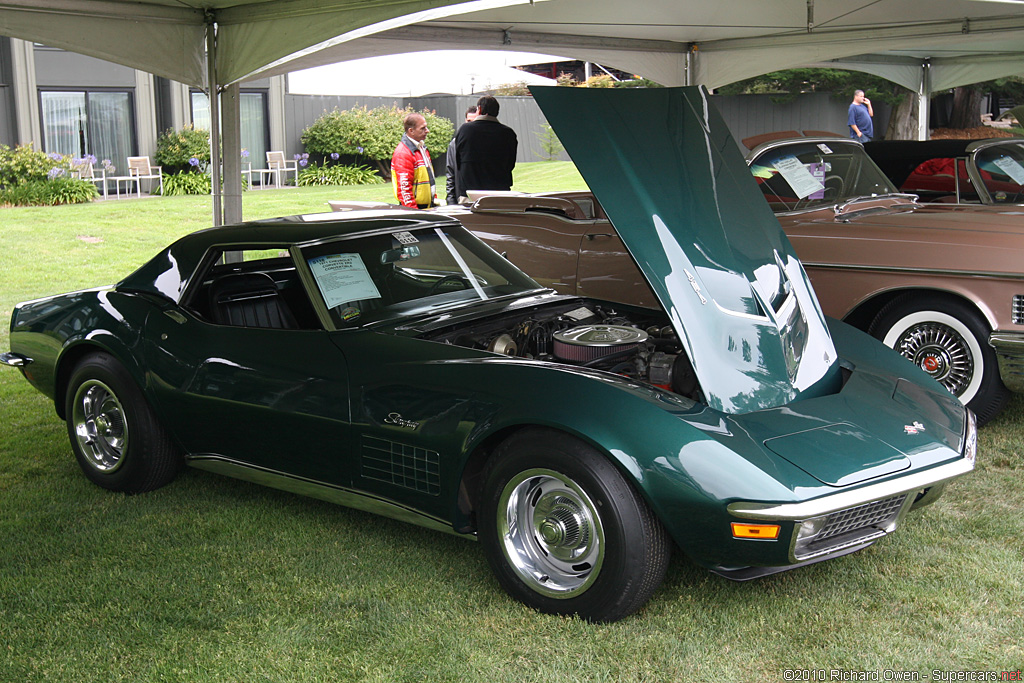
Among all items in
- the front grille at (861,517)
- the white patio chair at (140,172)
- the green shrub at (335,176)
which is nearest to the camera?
the front grille at (861,517)

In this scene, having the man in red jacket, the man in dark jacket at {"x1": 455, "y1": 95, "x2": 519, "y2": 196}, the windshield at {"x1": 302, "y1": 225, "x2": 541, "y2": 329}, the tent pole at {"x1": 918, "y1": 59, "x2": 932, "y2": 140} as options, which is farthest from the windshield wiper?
the tent pole at {"x1": 918, "y1": 59, "x2": 932, "y2": 140}

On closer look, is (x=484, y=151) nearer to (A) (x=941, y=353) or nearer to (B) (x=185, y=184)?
(A) (x=941, y=353)

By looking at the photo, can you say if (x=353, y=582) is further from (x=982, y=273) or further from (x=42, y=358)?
(x=982, y=273)

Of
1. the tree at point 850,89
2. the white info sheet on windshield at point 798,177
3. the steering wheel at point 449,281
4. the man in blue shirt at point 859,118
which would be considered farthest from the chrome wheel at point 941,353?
the tree at point 850,89

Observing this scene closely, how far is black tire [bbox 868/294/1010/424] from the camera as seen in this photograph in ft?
17.5

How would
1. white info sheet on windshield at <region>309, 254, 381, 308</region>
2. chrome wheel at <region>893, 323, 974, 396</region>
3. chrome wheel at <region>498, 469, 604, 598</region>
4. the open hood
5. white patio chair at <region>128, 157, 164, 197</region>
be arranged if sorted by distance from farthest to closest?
white patio chair at <region>128, 157, 164, 197</region>, chrome wheel at <region>893, 323, 974, 396</region>, white info sheet on windshield at <region>309, 254, 381, 308</region>, the open hood, chrome wheel at <region>498, 469, 604, 598</region>

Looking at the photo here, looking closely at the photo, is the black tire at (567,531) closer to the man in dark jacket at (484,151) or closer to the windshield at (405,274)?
the windshield at (405,274)

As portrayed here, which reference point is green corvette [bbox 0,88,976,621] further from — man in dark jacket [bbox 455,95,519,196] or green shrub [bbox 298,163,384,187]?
green shrub [bbox 298,163,384,187]

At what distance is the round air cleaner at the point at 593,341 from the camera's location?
149 inches

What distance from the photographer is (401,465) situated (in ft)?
11.7

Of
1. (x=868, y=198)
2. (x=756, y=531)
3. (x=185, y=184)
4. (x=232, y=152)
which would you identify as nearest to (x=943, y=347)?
(x=868, y=198)

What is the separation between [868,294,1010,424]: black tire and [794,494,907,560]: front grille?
2.41 metres

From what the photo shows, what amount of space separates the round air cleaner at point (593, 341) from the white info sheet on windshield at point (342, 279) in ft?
2.84

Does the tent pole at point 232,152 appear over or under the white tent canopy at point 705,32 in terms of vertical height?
under
